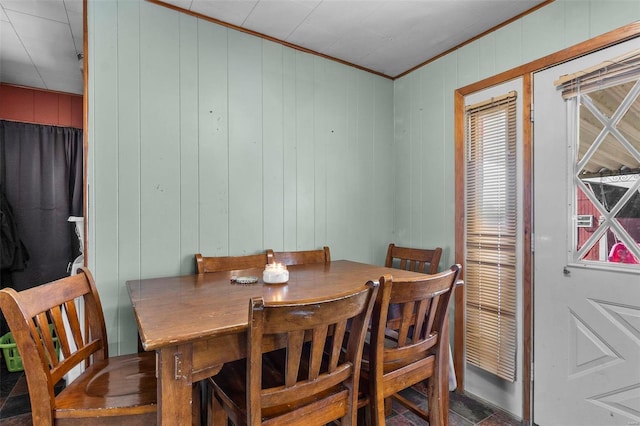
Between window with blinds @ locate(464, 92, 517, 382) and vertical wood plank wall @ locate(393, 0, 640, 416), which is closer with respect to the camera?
vertical wood plank wall @ locate(393, 0, 640, 416)

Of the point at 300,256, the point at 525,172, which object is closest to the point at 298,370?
the point at 300,256

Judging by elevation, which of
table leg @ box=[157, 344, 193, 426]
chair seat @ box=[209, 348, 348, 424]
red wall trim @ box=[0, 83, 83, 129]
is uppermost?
red wall trim @ box=[0, 83, 83, 129]

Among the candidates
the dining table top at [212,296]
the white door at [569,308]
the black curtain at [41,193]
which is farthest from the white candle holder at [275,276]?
the black curtain at [41,193]

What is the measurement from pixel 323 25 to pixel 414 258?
1.86 meters

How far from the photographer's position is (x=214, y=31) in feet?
7.45

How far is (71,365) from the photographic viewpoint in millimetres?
1351

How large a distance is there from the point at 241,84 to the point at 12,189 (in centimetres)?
245

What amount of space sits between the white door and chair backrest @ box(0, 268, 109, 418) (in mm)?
2449

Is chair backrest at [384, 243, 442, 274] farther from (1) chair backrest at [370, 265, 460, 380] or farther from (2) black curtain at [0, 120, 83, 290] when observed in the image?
(2) black curtain at [0, 120, 83, 290]

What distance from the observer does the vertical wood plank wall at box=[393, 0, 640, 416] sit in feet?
6.38

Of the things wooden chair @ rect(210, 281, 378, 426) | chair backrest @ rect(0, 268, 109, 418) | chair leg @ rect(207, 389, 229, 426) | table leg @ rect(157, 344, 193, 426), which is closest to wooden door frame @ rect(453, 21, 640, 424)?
wooden chair @ rect(210, 281, 378, 426)

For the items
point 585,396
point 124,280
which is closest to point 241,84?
point 124,280

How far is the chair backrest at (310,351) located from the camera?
3.36ft

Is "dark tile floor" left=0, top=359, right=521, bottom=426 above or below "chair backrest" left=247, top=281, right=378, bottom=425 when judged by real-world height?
below
